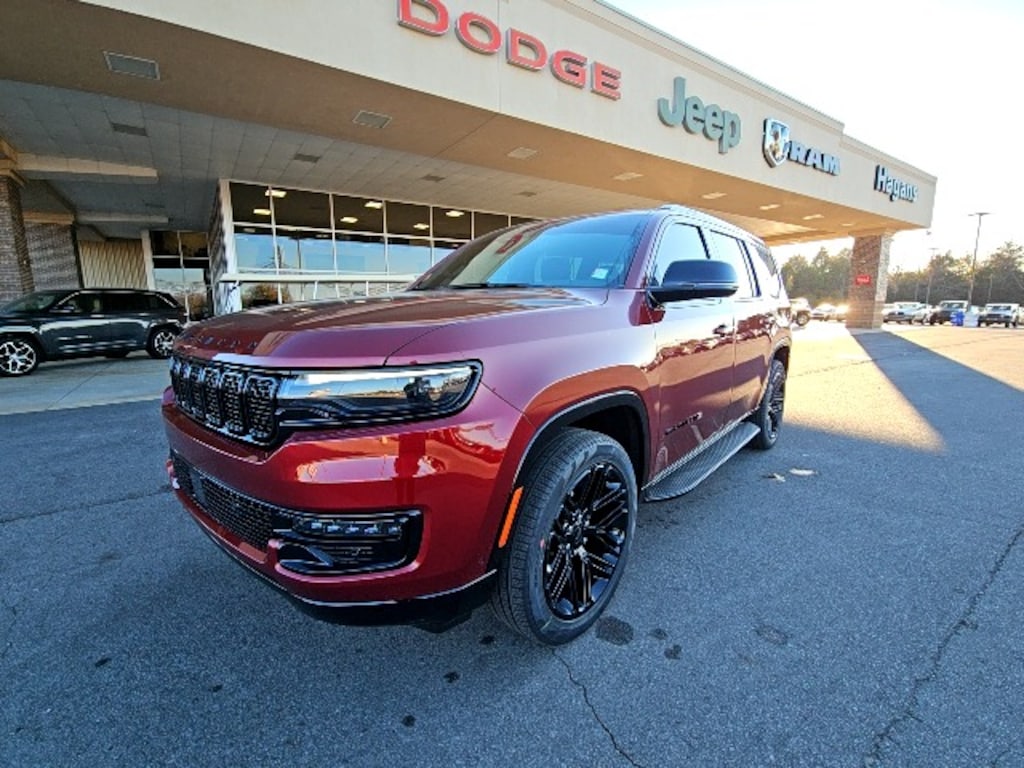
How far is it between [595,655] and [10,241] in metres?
17.4

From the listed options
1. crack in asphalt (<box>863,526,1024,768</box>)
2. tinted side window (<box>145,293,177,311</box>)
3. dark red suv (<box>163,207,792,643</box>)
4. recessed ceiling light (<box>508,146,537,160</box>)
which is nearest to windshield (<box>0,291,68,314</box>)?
tinted side window (<box>145,293,177,311</box>)

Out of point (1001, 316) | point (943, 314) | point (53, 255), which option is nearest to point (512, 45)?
point (53, 255)

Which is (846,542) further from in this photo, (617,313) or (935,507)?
(617,313)

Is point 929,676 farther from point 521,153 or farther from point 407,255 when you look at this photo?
point 407,255

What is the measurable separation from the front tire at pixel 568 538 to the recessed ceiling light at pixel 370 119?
8.97m

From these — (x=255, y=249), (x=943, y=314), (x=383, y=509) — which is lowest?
(x=943, y=314)

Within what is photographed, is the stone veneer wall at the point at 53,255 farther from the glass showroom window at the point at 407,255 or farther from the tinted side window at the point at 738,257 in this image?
the tinted side window at the point at 738,257

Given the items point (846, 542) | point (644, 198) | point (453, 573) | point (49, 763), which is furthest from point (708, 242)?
point (644, 198)

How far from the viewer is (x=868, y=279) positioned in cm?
2555

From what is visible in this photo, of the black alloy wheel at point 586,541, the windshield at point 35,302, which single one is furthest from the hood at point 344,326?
the windshield at point 35,302

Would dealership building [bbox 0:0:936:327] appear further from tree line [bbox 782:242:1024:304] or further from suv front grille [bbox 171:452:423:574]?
tree line [bbox 782:242:1024:304]

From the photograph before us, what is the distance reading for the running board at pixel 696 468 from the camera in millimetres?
2699

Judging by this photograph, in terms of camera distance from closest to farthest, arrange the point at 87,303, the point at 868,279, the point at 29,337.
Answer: the point at 29,337, the point at 87,303, the point at 868,279

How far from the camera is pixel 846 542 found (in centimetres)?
308
